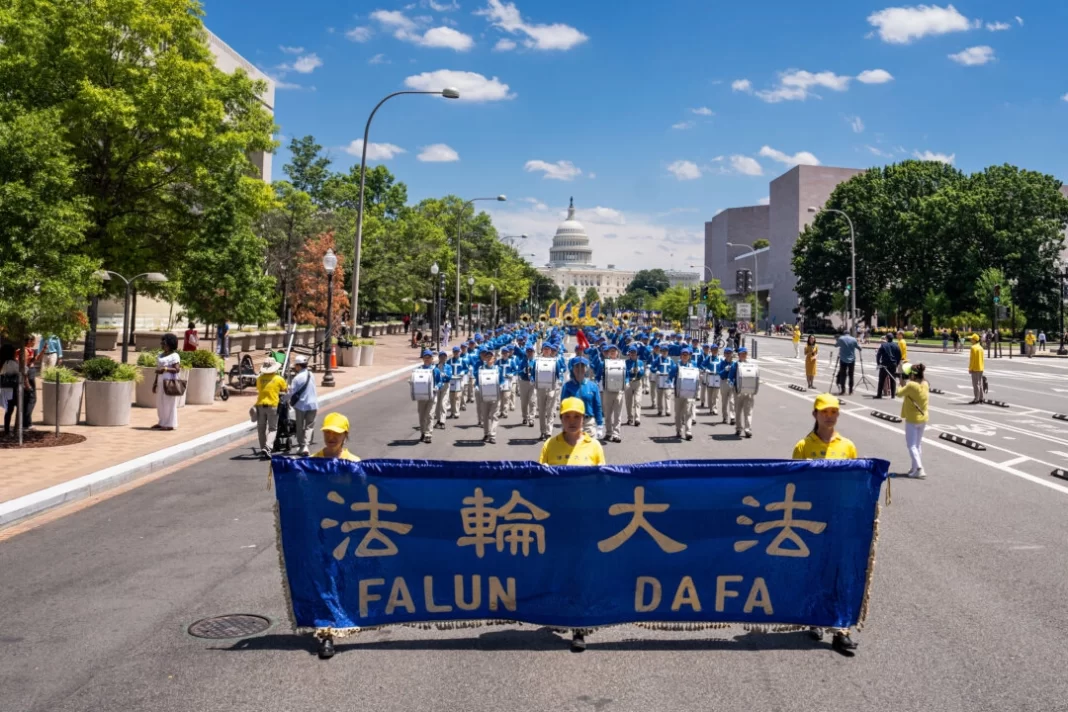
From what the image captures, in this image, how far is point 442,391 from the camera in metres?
16.4

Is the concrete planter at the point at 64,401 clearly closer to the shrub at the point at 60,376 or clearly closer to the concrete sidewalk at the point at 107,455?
the shrub at the point at 60,376

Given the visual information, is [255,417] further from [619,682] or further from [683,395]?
[619,682]

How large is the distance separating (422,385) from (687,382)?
4438 mm

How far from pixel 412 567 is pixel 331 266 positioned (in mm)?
20074

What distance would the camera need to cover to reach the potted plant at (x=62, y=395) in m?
14.7

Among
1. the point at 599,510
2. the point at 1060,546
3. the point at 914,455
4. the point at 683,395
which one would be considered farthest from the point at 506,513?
the point at 683,395

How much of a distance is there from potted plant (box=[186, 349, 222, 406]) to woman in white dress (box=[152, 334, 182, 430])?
13.3ft

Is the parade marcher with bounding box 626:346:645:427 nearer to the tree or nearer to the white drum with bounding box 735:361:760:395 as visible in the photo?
the white drum with bounding box 735:361:760:395

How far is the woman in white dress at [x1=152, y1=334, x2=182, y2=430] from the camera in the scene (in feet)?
48.5

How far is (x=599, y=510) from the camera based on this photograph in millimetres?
5629

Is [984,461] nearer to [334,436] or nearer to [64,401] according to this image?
[334,436]

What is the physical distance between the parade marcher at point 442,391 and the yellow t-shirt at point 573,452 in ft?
31.3

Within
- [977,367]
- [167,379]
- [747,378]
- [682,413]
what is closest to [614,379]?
[682,413]

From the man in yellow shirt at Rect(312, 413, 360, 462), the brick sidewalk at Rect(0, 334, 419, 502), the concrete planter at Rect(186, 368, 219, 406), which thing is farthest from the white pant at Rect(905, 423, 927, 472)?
the concrete planter at Rect(186, 368, 219, 406)
